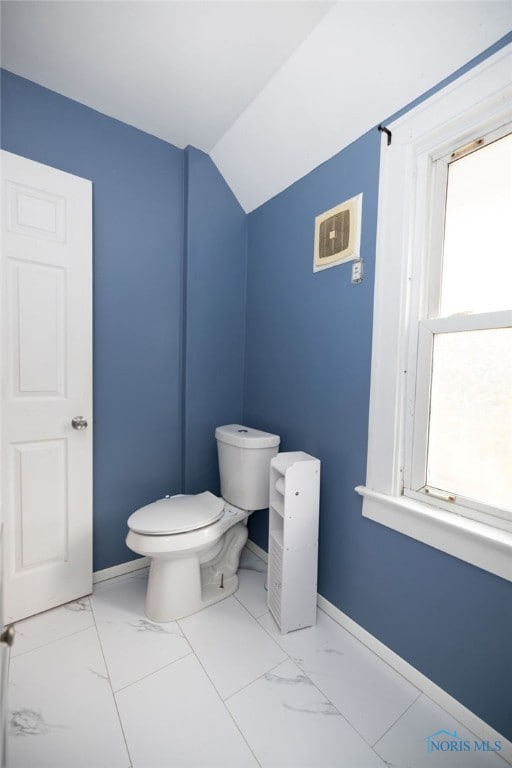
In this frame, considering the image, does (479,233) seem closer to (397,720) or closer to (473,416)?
(473,416)

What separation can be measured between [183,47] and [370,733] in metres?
2.45

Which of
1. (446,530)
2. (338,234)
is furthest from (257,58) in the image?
(446,530)

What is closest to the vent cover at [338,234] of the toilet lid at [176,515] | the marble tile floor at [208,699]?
the toilet lid at [176,515]

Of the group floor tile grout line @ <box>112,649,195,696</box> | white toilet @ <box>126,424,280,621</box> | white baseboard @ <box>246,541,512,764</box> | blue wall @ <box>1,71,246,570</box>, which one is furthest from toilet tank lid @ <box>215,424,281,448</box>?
floor tile grout line @ <box>112,649,195,696</box>

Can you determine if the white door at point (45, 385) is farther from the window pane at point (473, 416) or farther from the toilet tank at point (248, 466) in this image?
the window pane at point (473, 416)

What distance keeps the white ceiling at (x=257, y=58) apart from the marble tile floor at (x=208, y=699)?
6.85 feet

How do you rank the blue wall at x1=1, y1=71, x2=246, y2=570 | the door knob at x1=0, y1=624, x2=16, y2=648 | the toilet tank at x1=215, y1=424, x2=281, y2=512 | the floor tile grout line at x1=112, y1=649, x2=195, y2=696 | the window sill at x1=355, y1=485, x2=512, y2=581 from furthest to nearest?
1. the toilet tank at x1=215, y1=424, x2=281, y2=512
2. the blue wall at x1=1, y1=71, x2=246, y2=570
3. the floor tile grout line at x1=112, y1=649, x2=195, y2=696
4. the window sill at x1=355, y1=485, x2=512, y2=581
5. the door knob at x1=0, y1=624, x2=16, y2=648

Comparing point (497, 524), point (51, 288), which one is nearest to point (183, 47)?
point (51, 288)

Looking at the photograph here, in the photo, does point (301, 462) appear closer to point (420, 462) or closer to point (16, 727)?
point (420, 462)

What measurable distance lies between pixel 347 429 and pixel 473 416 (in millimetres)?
475

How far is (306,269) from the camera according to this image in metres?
1.62

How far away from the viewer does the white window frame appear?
1.01m

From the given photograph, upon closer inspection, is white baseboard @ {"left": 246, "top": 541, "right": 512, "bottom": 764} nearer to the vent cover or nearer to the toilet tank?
the toilet tank

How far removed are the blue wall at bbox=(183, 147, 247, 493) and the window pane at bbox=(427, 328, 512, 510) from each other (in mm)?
1170
